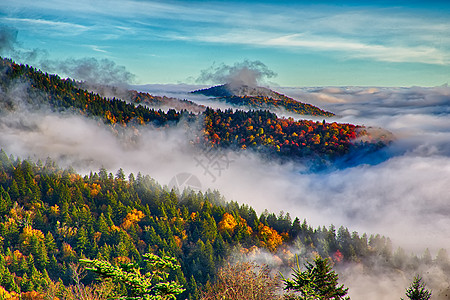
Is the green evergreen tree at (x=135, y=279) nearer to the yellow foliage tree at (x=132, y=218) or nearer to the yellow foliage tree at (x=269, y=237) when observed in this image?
the yellow foliage tree at (x=132, y=218)

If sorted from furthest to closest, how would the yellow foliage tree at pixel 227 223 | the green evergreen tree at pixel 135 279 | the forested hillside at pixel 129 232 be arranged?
the yellow foliage tree at pixel 227 223, the forested hillside at pixel 129 232, the green evergreen tree at pixel 135 279

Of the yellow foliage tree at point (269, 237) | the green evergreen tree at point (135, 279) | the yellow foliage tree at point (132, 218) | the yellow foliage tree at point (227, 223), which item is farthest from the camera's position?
the yellow foliage tree at point (227, 223)

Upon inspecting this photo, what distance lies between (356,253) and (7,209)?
14970cm

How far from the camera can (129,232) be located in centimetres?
14962

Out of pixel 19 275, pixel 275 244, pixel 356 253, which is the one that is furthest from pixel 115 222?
pixel 356 253

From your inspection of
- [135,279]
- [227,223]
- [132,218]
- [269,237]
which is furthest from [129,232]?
[135,279]

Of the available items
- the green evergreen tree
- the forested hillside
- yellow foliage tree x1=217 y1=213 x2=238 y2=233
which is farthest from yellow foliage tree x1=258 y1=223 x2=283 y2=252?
the green evergreen tree

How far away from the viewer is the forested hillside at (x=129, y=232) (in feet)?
398

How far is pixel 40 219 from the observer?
14412cm

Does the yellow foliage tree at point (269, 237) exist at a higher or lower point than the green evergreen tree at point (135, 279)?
lower

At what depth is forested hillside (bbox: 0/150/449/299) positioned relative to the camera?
121 m

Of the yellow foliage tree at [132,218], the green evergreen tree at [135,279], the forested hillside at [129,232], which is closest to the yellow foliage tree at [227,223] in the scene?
the forested hillside at [129,232]

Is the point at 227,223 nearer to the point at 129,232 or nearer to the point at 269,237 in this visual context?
the point at 269,237

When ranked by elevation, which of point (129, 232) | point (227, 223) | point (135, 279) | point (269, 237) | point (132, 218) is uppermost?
point (135, 279)
